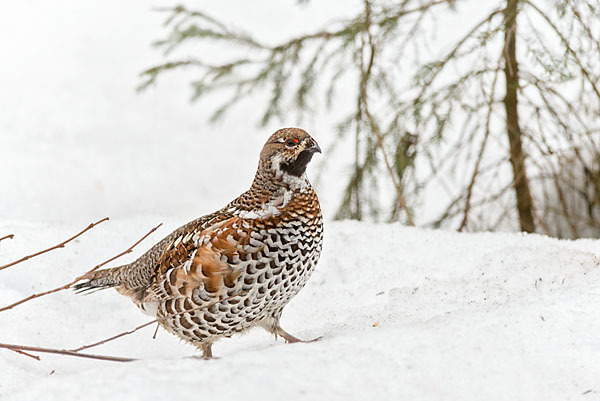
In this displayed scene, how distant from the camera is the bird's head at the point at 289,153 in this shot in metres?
2.70

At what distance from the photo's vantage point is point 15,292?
138 inches

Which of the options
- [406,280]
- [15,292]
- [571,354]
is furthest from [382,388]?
[15,292]

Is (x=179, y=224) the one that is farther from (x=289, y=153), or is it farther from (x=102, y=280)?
(x=289, y=153)

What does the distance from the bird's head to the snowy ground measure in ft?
2.76

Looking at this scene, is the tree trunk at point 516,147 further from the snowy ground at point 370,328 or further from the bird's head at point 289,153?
the bird's head at point 289,153

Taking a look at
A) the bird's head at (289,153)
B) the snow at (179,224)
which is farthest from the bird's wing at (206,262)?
the snow at (179,224)

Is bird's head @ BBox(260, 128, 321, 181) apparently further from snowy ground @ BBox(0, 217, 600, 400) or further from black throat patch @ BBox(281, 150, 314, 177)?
→ snowy ground @ BBox(0, 217, 600, 400)

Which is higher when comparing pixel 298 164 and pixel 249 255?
pixel 298 164

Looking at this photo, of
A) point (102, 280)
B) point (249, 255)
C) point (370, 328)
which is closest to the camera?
point (249, 255)

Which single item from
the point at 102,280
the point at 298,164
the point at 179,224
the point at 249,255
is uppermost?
the point at 298,164

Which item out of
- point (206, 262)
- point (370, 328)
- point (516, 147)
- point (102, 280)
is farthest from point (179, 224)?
point (516, 147)

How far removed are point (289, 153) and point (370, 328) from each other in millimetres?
889

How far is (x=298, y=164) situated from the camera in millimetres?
2727

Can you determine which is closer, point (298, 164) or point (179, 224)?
point (298, 164)
